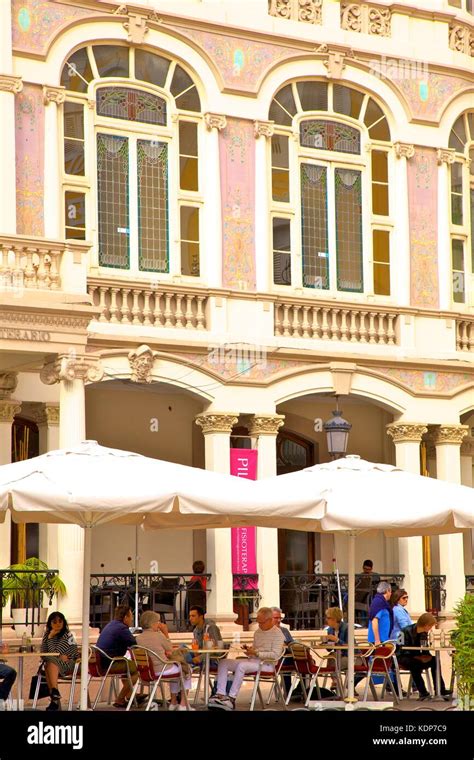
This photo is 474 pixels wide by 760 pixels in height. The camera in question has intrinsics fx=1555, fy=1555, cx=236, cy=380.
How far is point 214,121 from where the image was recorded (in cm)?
2284

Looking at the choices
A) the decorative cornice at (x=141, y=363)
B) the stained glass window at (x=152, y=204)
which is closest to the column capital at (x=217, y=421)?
the decorative cornice at (x=141, y=363)

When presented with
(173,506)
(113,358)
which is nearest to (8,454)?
(113,358)

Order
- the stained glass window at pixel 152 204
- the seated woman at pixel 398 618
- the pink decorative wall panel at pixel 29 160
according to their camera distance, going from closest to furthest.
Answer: the seated woman at pixel 398 618
the pink decorative wall panel at pixel 29 160
the stained glass window at pixel 152 204

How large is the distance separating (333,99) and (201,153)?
2638 mm

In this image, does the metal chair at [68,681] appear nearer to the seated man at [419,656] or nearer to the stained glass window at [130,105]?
the seated man at [419,656]

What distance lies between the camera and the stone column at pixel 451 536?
24.6 m

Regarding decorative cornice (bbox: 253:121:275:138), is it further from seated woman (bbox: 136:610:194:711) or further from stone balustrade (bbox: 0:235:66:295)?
seated woman (bbox: 136:610:194:711)

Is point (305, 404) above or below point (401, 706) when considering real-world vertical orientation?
above

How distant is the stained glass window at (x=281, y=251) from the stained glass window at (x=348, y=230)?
35.9 inches

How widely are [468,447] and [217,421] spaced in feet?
20.7

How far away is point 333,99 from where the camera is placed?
955 inches

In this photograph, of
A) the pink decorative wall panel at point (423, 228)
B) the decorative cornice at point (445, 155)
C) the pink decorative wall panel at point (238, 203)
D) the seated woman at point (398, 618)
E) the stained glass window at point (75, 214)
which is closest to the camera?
the seated woman at point (398, 618)

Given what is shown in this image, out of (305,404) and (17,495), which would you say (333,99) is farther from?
(17,495)

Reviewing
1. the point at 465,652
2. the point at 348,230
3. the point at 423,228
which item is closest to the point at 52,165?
the point at 348,230
